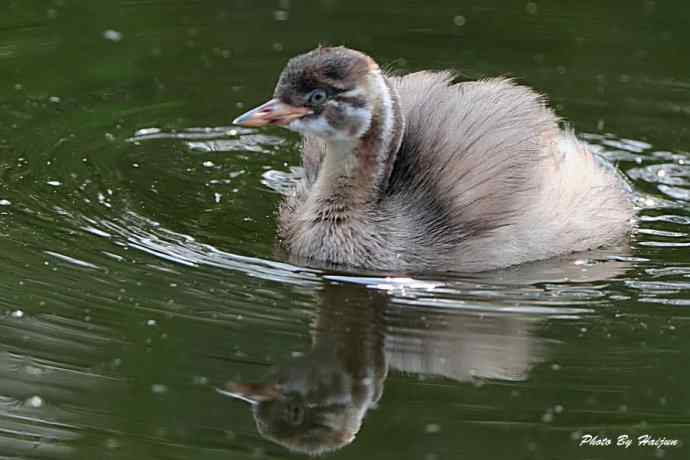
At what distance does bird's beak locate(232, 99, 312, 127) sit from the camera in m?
7.68

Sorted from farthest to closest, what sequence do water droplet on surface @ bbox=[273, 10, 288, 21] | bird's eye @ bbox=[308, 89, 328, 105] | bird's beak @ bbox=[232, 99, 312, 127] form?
1. water droplet on surface @ bbox=[273, 10, 288, 21]
2. bird's eye @ bbox=[308, 89, 328, 105]
3. bird's beak @ bbox=[232, 99, 312, 127]

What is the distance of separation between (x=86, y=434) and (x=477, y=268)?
2.46m

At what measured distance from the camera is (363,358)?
6746 mm

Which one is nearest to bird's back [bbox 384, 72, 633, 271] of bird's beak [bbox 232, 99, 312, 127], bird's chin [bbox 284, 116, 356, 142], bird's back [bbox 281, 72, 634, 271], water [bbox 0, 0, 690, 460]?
bird's back [bbox 281, 72, 634, 271]

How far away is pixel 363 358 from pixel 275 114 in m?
1.52

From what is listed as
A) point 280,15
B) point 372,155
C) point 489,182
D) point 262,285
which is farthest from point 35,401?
point 280,15

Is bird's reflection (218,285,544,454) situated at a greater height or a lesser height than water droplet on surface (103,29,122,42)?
greater

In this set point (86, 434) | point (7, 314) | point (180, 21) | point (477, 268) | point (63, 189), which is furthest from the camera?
point (180, 21)

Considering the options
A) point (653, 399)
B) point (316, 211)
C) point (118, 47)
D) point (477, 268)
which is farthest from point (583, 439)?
point (118, 47)

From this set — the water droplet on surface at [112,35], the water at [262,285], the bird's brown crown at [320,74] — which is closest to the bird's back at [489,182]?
the water at [262,285]

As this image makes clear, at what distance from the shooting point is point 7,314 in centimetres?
701

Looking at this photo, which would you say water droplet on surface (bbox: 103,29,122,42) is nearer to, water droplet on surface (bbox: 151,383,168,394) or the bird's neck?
the bird's neck

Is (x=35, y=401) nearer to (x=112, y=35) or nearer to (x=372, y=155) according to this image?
(x=372, y=155)

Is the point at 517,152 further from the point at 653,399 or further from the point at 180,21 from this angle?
the point at 180,21
